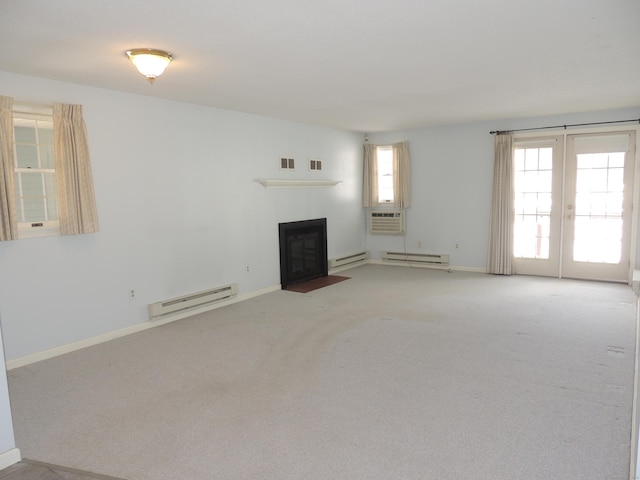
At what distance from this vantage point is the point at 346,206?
808 centimetres

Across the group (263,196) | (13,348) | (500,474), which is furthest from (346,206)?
(500,474)

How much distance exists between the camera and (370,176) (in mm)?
8375

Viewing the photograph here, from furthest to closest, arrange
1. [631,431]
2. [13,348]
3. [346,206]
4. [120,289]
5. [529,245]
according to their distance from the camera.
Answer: [346,206]
[529,245]
[120,289]
[13,348]
[631,431]

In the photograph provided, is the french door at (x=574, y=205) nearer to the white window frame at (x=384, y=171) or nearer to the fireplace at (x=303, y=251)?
the white window frame at (x=384, y=171)

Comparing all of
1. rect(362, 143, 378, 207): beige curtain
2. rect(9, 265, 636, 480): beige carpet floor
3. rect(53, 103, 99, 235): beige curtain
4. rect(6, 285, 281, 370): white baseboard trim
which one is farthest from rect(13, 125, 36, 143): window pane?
rect(362, 143, 378, 207): beige curtain

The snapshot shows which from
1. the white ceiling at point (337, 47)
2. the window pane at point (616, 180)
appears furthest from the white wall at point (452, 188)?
the white ceiling at point (337, 47)

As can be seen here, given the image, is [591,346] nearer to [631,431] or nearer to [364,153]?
[631,431]

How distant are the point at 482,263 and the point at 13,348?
6.59 m

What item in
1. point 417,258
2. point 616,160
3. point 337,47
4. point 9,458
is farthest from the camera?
point 417,258

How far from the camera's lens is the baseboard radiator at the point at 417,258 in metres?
7.81

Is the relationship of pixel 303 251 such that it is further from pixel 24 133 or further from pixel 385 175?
pixel 24 133

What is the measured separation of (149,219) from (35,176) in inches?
45.0

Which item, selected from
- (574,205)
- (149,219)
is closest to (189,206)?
(149,219)

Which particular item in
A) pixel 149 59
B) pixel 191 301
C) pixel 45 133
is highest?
pixel 149 59
